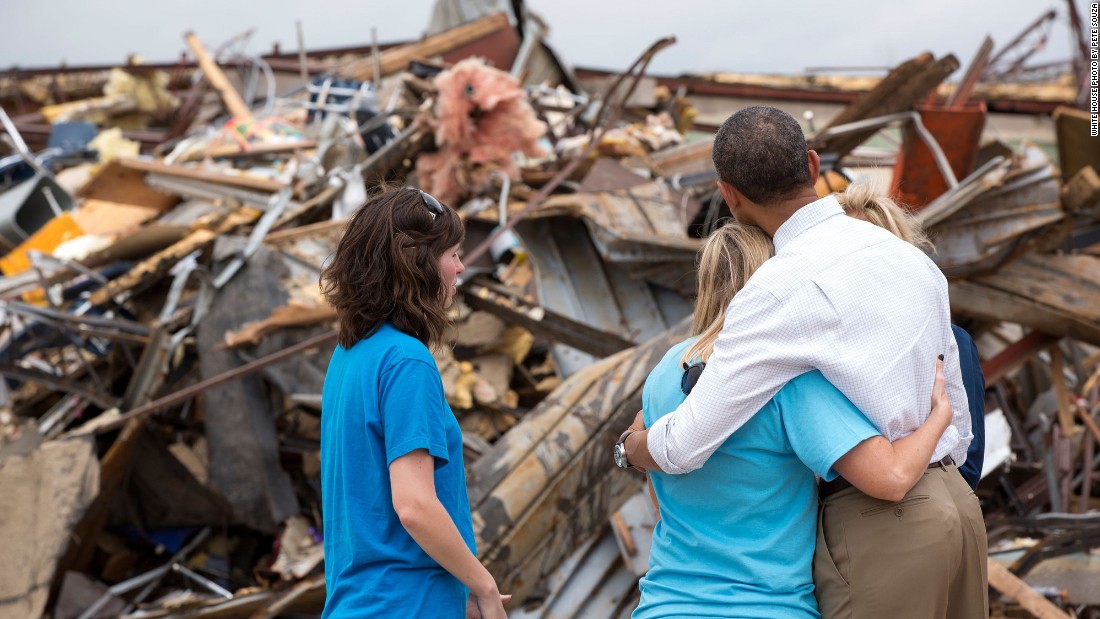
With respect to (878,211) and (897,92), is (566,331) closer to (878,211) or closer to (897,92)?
(897,92)

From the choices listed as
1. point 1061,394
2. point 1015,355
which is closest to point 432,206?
point 1015,355

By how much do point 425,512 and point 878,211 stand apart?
3.55 feet

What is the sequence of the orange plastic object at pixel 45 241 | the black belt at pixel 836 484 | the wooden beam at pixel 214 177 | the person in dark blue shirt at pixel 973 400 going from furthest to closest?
the orange plastic object at pixel 45 241 < the wooden beam at pixel 214 177 < the person in dark blue shirt at pixel 973 400 < the black belt at pixel 836 484

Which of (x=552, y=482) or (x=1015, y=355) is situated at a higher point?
(x=552, y=482)

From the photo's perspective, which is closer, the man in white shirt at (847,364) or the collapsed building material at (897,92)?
the man in white shirt at (847,364)

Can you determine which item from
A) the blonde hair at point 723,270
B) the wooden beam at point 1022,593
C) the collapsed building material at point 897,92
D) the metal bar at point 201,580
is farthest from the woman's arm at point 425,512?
the collapsed building material at point 897,92

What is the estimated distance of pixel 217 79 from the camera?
10859 mm

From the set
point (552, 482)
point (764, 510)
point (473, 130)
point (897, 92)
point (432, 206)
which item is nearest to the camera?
point (764, 510)

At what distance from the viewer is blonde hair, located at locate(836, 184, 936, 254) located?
1.90 meters

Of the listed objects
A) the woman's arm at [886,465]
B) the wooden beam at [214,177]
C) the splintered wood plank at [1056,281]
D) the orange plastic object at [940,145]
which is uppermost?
the woman's arm at [886,465]

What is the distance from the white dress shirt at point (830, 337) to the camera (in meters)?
1.51

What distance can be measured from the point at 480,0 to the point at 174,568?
7.50m

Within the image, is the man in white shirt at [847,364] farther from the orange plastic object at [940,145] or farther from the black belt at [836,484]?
the orange plastic object at [940,145]

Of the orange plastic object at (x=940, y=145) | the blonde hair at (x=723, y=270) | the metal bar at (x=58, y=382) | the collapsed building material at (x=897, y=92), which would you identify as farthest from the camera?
the metal bar at (x=58, y=382)
